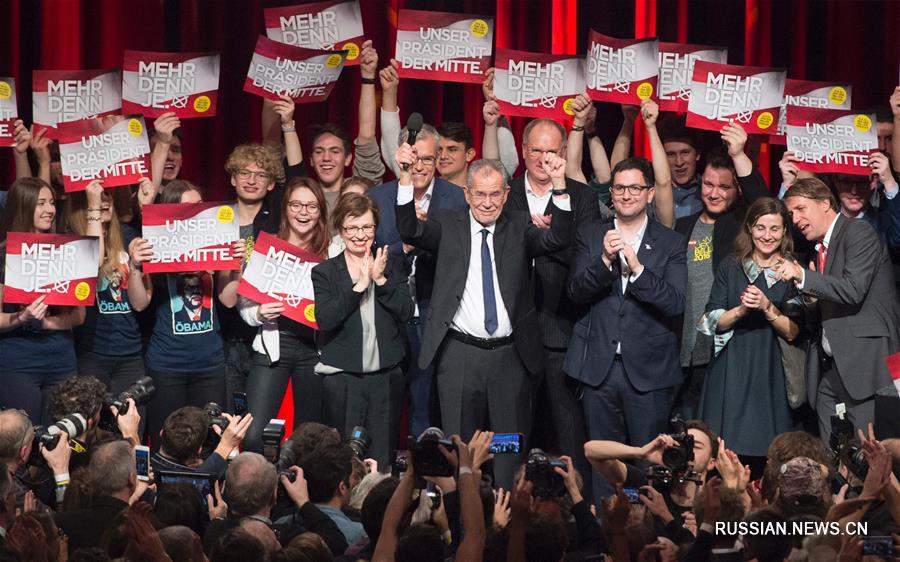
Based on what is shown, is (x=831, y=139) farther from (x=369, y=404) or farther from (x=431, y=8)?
(x=431, y=8)

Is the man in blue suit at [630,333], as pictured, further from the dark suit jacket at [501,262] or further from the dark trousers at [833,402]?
the dark trousers at [833,402]

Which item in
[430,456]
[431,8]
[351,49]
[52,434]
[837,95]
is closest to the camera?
[430,456]

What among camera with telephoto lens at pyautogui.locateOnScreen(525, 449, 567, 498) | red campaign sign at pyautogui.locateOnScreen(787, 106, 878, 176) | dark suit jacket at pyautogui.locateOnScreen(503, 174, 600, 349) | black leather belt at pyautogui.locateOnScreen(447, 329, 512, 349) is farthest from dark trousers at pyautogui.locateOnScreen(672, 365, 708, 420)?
camera with telephoto lens at pyautogui.locateOnScreen(525, 449, 567, 498)

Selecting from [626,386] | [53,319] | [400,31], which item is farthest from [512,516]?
[400,31]

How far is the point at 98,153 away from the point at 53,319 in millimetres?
827

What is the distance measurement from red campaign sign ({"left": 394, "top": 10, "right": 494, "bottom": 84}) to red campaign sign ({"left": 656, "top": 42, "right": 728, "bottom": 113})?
0.90m

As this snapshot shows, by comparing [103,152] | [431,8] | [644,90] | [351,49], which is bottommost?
[103,152]

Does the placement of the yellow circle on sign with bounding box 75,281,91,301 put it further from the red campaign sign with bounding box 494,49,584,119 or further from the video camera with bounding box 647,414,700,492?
the video camera with bounding box 647,414,700,492

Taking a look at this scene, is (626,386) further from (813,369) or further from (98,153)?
(98,153)

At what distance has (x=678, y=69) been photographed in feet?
23.3

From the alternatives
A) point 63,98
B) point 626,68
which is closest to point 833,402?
point 626,68

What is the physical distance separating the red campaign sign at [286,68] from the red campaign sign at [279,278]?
1009 mm

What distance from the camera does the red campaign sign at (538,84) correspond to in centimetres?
707

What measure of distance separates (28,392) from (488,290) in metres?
2.14
